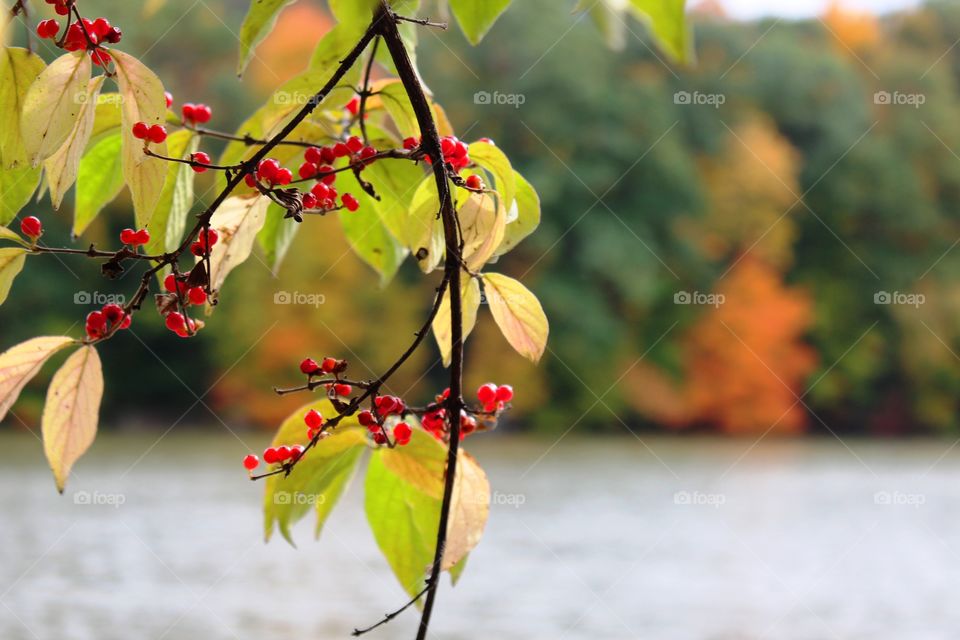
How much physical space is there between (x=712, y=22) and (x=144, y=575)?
16.8 meters

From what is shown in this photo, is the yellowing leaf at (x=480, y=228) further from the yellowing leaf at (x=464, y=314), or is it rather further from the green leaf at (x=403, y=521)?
the green leaf at (x=403, y=521)

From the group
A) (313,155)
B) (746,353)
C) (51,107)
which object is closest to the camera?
(51,107)

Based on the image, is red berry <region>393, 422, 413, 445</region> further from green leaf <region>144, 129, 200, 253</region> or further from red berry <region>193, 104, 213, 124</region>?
red berry <region>193, 104, 213, 124</region>

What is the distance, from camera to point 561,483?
12.6m

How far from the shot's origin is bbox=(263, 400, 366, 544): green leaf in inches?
24.1

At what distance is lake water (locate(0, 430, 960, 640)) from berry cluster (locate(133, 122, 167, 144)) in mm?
5386

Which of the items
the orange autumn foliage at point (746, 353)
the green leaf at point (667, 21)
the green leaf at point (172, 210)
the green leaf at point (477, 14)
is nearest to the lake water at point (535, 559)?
the orange autumn foliage at point (746, 353)

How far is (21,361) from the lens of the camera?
0.50m

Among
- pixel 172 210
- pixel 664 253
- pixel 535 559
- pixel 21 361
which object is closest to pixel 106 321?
pixel 21 361

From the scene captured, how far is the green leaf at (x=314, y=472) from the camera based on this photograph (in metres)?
0.61

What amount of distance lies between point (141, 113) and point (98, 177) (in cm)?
24

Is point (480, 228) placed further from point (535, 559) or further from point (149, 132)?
point (535, 559)

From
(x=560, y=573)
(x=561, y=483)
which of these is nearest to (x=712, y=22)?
Result: (x=561, y=483)

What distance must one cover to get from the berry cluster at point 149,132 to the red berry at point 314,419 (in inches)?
7.3
